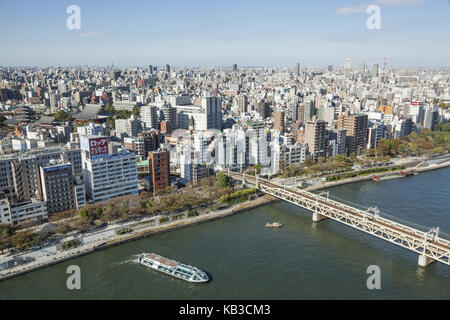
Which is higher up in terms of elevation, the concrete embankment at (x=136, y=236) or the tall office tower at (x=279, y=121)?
the tall office tower at (x=279, y=121)

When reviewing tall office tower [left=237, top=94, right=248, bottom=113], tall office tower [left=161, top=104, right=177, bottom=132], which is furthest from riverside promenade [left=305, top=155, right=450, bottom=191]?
tall office tower [left=237, top=94, right=248, bottom=113]

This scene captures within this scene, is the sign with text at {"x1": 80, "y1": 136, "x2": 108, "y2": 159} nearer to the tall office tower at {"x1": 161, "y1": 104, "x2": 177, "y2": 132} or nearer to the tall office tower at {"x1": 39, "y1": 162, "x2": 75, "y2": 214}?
the tall office tower at {"x1": 39, "y1": 162, "x2": 75, "y2": 214}

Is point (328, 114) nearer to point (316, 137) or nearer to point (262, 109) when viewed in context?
point (262, 109)

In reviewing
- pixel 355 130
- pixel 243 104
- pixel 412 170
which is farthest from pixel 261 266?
pixel 243 104

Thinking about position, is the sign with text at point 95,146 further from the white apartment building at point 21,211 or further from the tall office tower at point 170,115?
the tall office tower at point 170,115

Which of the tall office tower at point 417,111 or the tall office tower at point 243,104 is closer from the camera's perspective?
the tall office tower at point 417,111

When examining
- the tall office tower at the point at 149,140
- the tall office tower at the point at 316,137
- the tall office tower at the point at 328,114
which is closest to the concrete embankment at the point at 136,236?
the tall office tower at the point at 316,137
